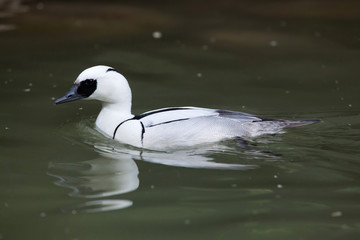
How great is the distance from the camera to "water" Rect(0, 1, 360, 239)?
5.28 metres

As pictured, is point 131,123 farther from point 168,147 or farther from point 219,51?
point 219,51

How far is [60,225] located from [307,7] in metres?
9.37

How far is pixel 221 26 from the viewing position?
12.1 metres

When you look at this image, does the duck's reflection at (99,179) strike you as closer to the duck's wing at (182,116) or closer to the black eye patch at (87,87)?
the duck's wing at (182,116)

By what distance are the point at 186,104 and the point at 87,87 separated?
1.58m

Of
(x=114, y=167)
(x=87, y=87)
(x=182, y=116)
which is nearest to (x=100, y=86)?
(x=87, y=87)

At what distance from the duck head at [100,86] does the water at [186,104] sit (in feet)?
1.38

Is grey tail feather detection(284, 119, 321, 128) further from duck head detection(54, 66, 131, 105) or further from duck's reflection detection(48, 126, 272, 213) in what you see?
duck head detection(54, 66, 131, 105)

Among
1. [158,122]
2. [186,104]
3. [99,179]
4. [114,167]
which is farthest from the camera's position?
[186,104]

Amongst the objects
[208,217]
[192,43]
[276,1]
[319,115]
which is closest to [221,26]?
[192,43]

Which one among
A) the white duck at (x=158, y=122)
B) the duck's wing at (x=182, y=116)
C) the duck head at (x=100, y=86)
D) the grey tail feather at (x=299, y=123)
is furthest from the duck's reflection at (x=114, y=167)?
the grey tail feather at (x=299, y=123)

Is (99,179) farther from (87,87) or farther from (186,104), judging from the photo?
(186,104)

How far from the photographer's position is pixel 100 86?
7.22 m

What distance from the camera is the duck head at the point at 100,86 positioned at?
283 inches
